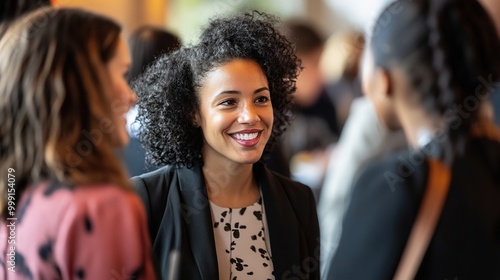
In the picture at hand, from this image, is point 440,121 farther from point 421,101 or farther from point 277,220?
point 277,220

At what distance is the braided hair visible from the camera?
6.89ft

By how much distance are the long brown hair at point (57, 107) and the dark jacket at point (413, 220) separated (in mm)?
619

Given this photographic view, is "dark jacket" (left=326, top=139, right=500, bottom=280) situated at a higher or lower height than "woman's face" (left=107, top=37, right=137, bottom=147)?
lower

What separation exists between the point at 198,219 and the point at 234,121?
0.37 meters

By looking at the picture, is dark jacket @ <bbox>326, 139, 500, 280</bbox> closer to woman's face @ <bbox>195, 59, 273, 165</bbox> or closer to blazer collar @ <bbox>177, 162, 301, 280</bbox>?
blazer collar @ <bbox>177, 162, 301, 280</bbox>

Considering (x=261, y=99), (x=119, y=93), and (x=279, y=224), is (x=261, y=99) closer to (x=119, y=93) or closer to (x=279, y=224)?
(x=279, y=224)

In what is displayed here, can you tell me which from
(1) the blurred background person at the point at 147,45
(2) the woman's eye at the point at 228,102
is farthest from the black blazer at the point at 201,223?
(1) the blurred background person at the point at 147,45

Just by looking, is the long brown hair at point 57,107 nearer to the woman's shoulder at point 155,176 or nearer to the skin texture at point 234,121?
the woman's shoulder at point 155,176

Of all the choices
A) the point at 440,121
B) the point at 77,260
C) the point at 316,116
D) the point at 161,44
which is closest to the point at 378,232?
the point at 440,121

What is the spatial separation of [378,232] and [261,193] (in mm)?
954

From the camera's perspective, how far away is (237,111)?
9.46 ft

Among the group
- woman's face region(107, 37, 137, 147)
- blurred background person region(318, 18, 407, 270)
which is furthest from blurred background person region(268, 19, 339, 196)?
woman's face region(107, 37, 137, 147)

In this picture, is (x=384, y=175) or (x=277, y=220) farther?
(x=277, y=220)

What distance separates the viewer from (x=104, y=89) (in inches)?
78.6
